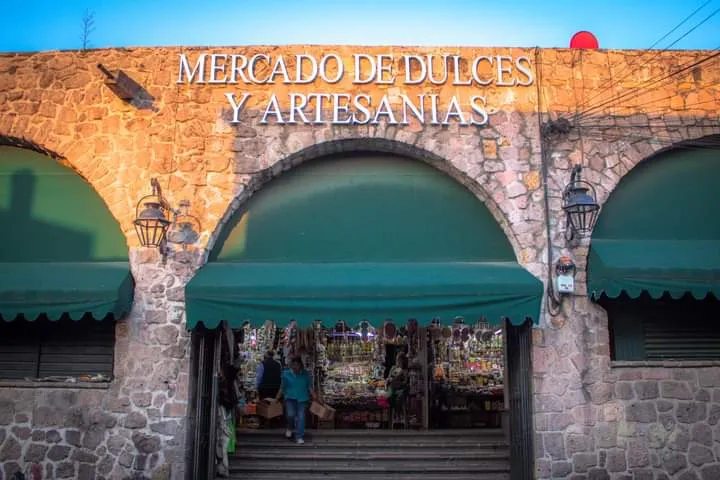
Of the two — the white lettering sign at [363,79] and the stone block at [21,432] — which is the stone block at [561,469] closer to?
the white lettering sign at [363,79]

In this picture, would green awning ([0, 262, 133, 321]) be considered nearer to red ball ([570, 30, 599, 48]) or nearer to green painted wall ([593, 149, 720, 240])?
green painted wall ([593, 149, 720, 240])

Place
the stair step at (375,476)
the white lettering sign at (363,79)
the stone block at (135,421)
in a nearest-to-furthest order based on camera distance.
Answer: the stone block at (135,421) < the white lettering sign at (363,79) < the stair step at (375,476)

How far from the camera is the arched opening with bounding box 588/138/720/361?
9023 mm

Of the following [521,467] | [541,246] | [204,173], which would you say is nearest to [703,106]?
[541,246]

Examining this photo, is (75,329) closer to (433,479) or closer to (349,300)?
(349,300)

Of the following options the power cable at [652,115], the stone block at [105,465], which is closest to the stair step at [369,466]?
the stone block at [105,465]

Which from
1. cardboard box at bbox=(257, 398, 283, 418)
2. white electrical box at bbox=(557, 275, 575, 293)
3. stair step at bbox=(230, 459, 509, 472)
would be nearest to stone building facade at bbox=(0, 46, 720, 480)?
white electrical box at bbox=(557, 275, 575, 293)

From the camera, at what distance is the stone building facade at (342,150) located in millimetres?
8438

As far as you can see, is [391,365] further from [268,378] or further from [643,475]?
[643,475]

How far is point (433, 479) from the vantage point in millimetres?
9477

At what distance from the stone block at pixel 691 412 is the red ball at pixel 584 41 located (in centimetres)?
540

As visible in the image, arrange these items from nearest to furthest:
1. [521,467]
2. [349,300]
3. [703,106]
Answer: [349,300] < [521,467] < [703,106]

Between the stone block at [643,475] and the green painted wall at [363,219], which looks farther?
the green painted wall at [363,219]

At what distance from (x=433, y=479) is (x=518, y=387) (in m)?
1.90
